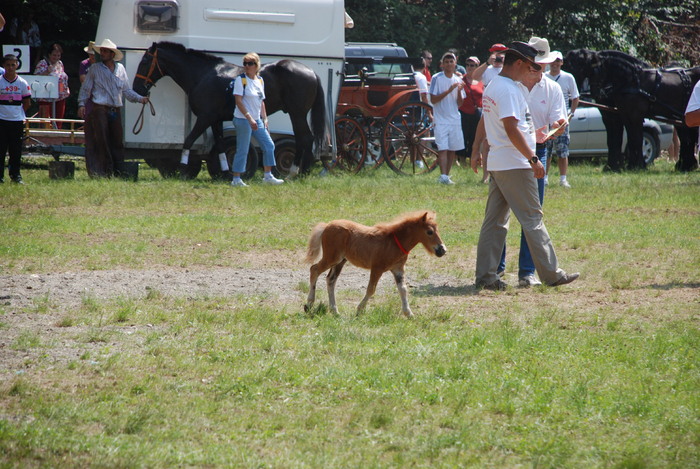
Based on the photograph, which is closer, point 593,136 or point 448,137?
point 448,137

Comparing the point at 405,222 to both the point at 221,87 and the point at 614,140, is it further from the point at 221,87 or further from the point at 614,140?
the point at 614,140

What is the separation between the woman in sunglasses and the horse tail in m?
1.45

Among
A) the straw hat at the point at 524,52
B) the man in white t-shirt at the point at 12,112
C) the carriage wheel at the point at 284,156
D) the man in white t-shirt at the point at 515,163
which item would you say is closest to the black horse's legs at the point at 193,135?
the carriage wheel at the point at 284,156

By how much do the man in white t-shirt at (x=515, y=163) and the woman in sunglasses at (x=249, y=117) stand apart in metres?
7.17

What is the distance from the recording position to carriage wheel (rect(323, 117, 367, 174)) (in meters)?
17.7

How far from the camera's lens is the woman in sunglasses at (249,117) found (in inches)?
567

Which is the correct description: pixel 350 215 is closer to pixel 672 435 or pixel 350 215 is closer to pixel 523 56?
pixel 523 56

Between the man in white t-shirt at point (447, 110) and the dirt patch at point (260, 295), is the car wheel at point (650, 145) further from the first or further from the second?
the dirt patch at point (260, 295)

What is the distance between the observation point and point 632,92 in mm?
17766

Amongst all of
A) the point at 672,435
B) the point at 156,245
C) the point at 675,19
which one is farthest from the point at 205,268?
the point at 675,19

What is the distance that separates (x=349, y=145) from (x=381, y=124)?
91 centimetres

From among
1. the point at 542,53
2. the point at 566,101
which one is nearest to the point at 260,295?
the point at 542,53

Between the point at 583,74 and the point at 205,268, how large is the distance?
38.9 ft

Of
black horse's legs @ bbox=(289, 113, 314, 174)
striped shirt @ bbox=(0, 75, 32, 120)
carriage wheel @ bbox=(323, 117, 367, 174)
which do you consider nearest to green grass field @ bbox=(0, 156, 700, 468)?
striped shirt @ bbox=(0, 75, 32, 120)
